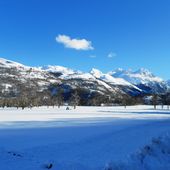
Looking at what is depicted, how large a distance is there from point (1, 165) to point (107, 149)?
8.67 meters

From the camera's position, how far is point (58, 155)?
2027cm

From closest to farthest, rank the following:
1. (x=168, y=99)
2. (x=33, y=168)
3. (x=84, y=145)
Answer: (x=33, y=168), (x=84, y=145), (x=168, y=99)

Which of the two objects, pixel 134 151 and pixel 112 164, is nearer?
pixel 112 164

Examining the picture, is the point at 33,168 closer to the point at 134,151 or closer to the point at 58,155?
the point at 58,155

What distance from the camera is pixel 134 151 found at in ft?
69.5

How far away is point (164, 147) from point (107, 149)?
4101mm

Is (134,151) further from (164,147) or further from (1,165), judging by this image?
(1,165)

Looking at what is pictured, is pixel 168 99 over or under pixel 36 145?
over

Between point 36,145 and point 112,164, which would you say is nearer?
point 112,164

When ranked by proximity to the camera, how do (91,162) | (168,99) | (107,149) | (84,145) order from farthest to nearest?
(168,99)
(84,145)
(107,149)
(91,162)

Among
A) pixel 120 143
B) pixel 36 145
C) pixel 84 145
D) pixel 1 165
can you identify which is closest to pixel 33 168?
pixel 1 165

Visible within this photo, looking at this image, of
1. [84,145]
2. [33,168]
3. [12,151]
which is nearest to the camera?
[33,168]

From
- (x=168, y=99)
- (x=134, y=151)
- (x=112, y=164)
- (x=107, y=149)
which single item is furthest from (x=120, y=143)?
(x=168, y=99)

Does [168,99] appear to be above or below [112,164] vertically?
above
